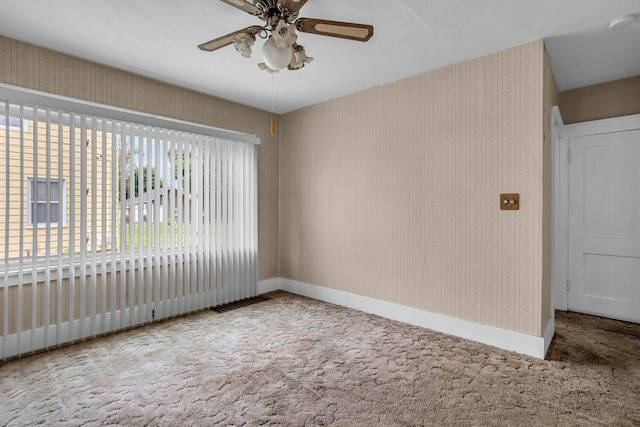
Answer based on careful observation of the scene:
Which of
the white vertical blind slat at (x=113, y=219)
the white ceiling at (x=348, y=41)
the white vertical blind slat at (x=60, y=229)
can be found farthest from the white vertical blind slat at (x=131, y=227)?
the white ceiling at (x=348, y=41)

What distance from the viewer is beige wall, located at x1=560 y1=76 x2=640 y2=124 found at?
11.5 feet

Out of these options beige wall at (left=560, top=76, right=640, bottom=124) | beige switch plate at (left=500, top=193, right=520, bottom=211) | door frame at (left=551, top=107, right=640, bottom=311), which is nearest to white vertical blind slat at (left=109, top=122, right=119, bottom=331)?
beige switch plate at (left=500, top=193, right=520, bottom=211)

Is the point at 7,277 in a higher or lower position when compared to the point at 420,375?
higher

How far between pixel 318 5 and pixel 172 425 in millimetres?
2788

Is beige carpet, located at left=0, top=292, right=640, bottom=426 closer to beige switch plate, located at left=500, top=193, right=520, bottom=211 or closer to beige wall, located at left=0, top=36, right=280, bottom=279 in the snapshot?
beige switch plate, located at left=500, top=193, right=520, bottom=211

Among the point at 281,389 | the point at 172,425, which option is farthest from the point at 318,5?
the point at 172,425

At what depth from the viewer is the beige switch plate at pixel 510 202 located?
2.84 meters

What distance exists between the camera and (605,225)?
3717 mm

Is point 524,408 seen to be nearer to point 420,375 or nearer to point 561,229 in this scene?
point 420,375

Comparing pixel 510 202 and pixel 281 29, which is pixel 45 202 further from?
pixel 510 202

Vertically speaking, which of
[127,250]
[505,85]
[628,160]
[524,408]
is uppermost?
[505,85]

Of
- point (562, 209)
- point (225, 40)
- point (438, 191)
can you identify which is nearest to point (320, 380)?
point (438, 191)

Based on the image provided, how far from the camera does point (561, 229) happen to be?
3.99 meters

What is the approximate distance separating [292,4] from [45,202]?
2.62 metres
